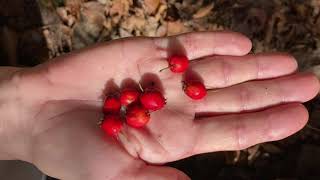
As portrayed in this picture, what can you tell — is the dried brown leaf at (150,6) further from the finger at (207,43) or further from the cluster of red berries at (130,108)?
the cluster of red berries at (130,108)

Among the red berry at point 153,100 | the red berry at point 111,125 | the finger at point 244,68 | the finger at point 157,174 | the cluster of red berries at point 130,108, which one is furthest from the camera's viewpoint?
the finger at point 244,68

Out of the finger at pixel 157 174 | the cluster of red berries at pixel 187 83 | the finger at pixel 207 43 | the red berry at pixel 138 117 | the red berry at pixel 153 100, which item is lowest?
the finger at pixel 157 174

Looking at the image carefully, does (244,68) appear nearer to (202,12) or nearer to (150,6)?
(202,12)

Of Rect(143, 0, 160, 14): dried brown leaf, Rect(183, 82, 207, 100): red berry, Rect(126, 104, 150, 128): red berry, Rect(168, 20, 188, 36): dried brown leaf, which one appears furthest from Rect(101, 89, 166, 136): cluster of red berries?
Rect(143, 0, 160, 14): dried brown leaf

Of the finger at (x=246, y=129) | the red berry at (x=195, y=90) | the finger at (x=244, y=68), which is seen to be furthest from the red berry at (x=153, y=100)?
the finger at (x=244, y=68)

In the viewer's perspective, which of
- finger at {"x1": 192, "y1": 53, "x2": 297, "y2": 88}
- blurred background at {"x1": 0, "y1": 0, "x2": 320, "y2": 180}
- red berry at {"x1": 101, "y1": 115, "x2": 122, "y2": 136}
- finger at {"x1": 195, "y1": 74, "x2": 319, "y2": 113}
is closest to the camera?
red berry at {"x1": 101, "y1": 115, "x2": 122, "y2": 136}

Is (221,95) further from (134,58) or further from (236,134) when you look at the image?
(134,58)

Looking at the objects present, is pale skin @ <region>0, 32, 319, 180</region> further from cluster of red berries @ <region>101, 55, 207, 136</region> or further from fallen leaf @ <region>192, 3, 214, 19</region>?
fallen leaf @ <region>192, 3, 214, 19</region>

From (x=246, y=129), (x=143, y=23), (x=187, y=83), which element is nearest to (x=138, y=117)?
(x=187, y=83)
